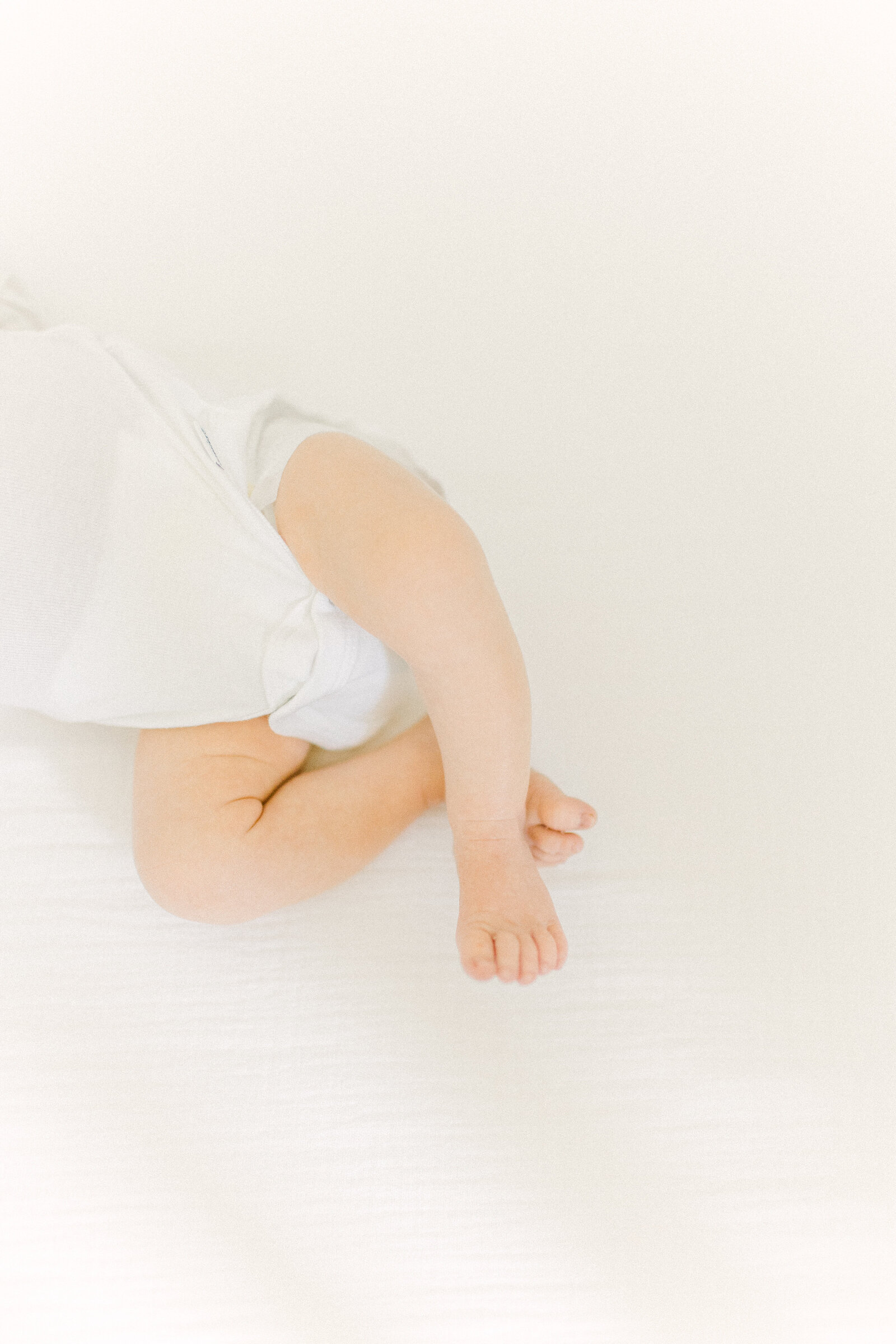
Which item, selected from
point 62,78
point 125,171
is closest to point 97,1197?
point 125,171

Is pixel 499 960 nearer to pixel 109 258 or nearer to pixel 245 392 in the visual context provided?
pixel 245 392

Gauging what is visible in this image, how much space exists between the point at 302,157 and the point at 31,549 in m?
0.68

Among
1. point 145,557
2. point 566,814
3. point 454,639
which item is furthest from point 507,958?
point 145,557

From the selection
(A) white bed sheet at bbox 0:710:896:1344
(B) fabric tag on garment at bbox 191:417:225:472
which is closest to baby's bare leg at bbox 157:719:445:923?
(A) white bed sheet at bbox 0:710:896:1344

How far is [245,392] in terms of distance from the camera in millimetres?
1012

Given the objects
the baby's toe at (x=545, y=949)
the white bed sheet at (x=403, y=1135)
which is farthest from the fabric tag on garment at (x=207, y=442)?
the baby's toe at (x=545, y=949)

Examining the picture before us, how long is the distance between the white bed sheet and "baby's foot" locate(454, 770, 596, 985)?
0.16 feet

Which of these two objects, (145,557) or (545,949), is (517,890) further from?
(145,557)

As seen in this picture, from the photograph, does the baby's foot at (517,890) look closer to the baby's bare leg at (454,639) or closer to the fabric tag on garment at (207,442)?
the baby's bare leg at (454,639)

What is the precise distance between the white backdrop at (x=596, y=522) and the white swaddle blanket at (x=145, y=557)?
0.14 m

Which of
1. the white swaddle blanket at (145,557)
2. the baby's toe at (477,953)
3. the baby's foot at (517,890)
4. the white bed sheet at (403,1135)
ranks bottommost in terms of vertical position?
the white bed sheet at (403,1135)

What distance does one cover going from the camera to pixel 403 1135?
0.81 meters

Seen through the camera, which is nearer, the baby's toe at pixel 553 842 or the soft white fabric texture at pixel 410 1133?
the soft white fabric texture at pixel 410 1133

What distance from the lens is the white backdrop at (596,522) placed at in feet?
2.58
